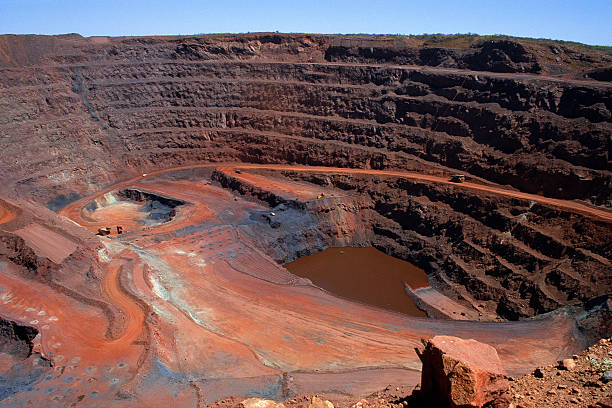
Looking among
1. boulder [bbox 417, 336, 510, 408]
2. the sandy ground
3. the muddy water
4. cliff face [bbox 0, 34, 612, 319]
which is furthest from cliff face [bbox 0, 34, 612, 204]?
boulder [bbox 417, 336, 510, 408]

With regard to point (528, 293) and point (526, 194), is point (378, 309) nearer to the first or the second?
point (528, 293)

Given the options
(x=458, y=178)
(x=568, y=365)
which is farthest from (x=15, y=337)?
(x=458, y=178)

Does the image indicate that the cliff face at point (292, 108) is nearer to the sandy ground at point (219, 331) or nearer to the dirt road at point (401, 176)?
the dirt road at point (401, 176)

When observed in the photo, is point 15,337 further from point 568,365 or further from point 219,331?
point 568,365

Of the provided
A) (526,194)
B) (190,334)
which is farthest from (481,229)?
(190,334)

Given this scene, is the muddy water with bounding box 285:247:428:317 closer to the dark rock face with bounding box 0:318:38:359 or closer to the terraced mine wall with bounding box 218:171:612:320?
the terraced mine wall with bounding box 218:171:612:320

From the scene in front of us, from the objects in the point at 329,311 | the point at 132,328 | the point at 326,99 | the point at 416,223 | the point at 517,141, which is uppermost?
the point at 326,99
